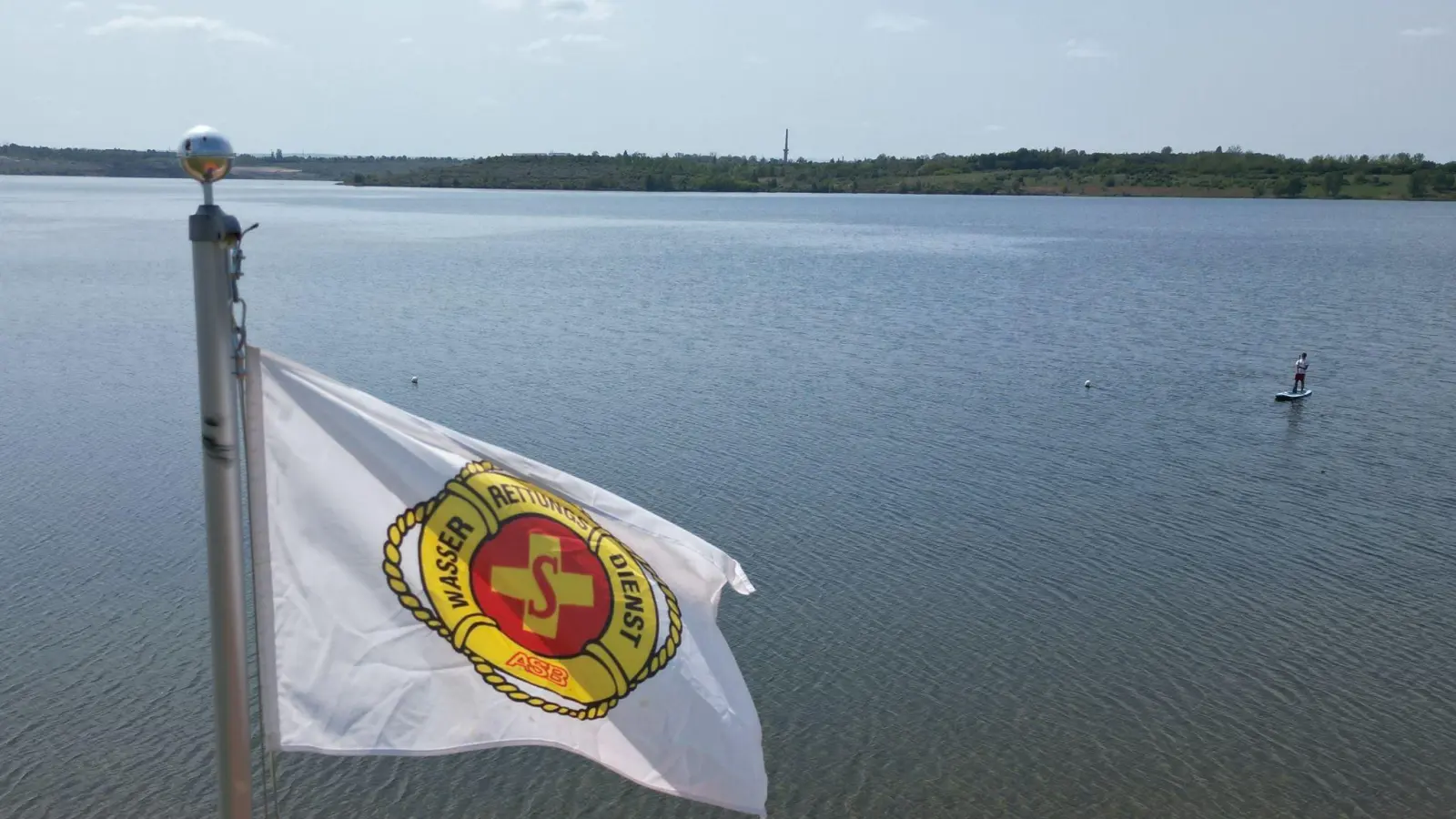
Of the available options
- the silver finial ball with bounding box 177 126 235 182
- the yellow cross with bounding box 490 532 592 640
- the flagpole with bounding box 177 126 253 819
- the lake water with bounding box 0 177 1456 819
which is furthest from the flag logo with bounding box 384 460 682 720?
the lake water with bounding box 0 177 1456 819

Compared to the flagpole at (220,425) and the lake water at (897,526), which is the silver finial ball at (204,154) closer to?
the flagpole at (220,425)

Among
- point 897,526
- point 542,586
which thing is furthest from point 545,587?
point 897,526

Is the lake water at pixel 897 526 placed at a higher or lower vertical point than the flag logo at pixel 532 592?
lower

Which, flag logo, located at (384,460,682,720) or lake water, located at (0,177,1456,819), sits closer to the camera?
flag logo, located at (384,460,682,720)

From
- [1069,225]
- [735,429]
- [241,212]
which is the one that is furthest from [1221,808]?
[241,212]

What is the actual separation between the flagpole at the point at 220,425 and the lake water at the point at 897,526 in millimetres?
8148

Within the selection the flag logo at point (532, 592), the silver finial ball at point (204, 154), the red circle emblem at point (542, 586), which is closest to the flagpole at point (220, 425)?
the silver finial ball at point (204, 154)

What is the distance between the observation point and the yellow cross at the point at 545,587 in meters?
6.02

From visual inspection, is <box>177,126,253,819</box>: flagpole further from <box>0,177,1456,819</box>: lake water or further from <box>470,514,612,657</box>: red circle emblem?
<box>0,177,1456,819</box>: lake water

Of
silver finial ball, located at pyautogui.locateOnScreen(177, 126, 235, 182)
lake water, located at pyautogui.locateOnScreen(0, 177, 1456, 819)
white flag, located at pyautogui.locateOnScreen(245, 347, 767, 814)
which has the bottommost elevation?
lake water, located at pyautogui.locateOnScreen(0, 177, 1456, 819)

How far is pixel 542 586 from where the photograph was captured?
6070mm

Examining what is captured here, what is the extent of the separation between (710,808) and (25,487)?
18608mm

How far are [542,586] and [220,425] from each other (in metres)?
2.02

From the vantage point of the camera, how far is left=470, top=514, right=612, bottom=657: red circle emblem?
19.5ft
